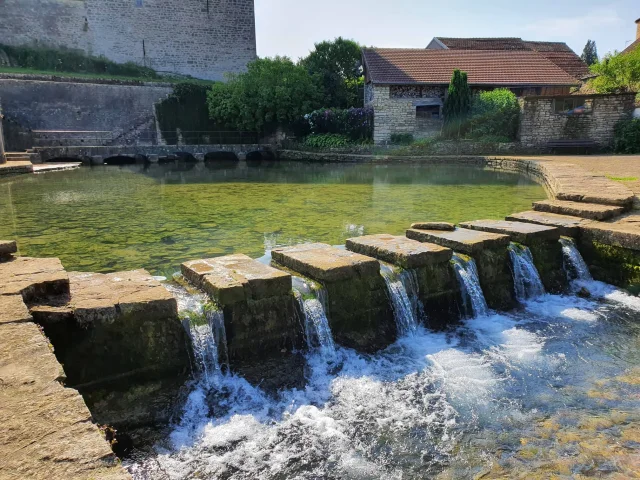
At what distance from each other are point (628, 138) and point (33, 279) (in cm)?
2050

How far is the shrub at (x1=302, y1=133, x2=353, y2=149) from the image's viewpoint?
73.1ft

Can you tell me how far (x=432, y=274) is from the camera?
4.44 metres

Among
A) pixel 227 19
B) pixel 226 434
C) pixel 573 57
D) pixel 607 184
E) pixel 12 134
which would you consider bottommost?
pixel 226 434

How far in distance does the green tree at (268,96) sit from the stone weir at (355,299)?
21439mm

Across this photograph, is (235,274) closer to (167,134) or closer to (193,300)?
(193,300)

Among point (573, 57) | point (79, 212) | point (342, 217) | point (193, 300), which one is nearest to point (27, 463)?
point (193, 300)

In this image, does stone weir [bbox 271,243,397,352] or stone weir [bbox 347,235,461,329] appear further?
stone weir [bbox 347,235,461,329]

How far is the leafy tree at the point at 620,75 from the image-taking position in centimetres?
2173

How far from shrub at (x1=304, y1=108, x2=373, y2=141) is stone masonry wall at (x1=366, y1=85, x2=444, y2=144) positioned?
→ 0.50 meters

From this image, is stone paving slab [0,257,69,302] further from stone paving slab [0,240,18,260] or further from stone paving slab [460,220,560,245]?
stone paving slab [460,220,560,245]

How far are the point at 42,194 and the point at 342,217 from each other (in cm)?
774

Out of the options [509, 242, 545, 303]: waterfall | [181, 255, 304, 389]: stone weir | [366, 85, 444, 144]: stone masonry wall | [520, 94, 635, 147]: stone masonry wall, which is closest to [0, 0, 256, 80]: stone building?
[366, 85, 444, 144]: stone masonry wall

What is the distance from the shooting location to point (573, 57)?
2859cm

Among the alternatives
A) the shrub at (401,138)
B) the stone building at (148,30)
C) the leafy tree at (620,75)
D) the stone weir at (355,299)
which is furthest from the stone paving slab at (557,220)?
the stone building at (148,30)
